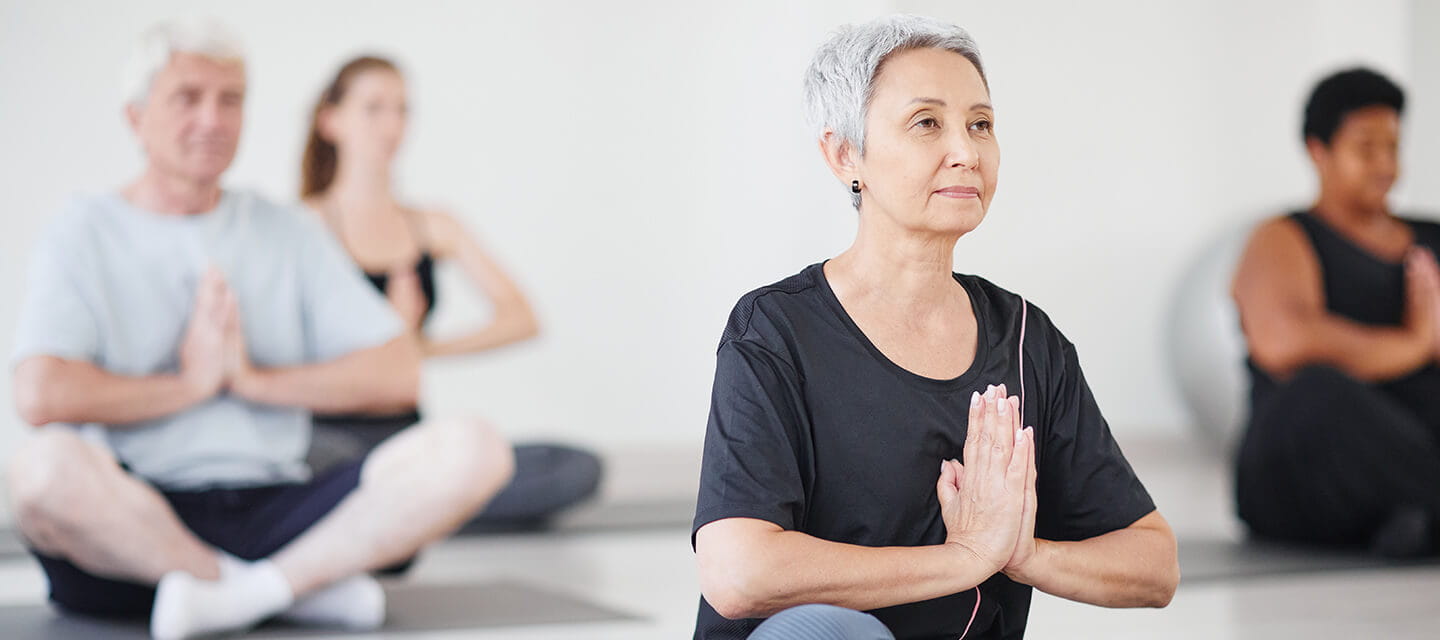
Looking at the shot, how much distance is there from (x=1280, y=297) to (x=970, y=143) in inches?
88.8

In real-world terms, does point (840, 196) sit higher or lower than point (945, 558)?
higher

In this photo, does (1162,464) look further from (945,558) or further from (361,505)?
A: (945,558)

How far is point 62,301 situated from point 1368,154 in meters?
2.63

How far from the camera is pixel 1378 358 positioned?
321cm

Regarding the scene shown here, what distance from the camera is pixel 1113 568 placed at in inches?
49.4

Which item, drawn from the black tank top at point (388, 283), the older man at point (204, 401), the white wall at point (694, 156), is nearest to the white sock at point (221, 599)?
the older man at point (204, 401)

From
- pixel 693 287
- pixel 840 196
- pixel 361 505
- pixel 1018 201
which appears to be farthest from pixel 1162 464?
pixel 361 505

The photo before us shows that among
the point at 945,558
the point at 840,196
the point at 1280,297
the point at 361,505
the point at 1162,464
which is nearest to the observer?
the point at 945,558

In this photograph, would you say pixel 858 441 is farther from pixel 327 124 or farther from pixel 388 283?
pixel 327 124

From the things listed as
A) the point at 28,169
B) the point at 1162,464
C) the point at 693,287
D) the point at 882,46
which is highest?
the point at 882,46

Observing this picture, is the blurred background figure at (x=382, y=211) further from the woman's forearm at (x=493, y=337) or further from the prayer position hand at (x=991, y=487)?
the prayer position hand at (x=991, y=487)

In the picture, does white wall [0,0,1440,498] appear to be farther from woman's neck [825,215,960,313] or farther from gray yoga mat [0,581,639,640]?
woman's neck [825,215,960,313]

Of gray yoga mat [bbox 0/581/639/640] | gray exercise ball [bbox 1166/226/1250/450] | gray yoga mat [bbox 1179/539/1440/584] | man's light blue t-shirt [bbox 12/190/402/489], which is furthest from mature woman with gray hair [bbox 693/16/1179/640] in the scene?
gray exercise ball [bbox 1166/226/1250/450]

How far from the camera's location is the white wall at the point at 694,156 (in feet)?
17.2
